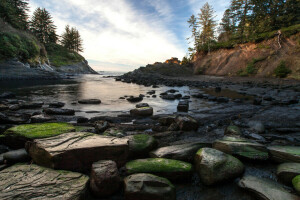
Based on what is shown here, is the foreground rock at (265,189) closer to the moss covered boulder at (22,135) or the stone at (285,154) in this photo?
the stone at (285,154)

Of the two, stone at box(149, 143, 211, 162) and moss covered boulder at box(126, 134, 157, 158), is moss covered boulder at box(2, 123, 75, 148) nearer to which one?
moss covered boulder at box(126, 134, 157, 158)

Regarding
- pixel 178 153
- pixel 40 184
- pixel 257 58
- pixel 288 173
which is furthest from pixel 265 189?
pixel 257 58

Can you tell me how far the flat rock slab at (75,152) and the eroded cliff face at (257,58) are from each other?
87.5ft

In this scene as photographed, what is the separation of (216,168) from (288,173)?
3.38 feet

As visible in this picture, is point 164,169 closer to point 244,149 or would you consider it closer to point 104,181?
point 104,181

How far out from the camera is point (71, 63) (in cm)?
6084

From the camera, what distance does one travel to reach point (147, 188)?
6.45 ft

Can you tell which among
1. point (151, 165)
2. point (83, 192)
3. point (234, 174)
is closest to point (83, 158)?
point (83, 192)

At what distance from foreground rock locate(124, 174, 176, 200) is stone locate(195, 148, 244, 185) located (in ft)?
2.07

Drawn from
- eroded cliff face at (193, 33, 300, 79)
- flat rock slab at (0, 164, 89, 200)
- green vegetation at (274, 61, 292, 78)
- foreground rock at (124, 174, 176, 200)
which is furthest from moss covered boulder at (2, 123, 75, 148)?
green vegetation at (274, 61, 292, 78)

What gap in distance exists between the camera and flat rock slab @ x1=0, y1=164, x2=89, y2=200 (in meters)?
1.84

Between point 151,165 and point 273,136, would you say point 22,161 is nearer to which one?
point 151,165

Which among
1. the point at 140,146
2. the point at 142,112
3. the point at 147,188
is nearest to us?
the point at 147,188

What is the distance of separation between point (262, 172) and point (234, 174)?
64 cm
